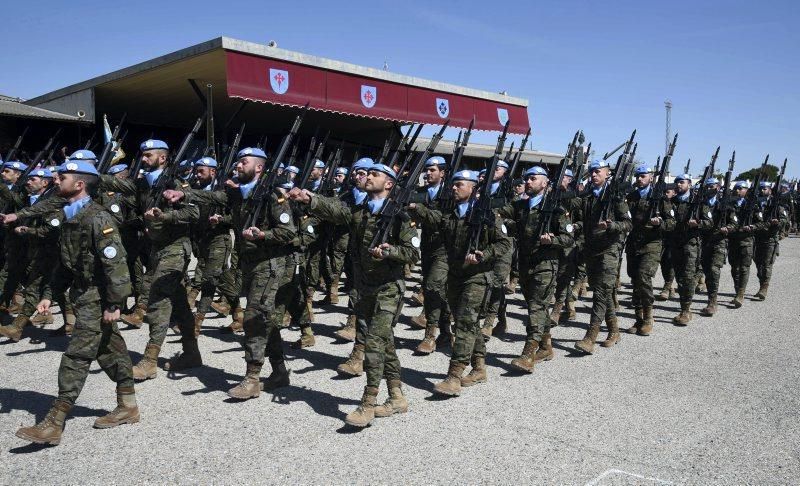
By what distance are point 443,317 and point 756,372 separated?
349 centimetres

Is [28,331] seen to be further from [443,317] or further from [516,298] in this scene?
[516,298]

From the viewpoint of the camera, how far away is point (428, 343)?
731 cm

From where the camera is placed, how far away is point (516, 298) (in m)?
11.1

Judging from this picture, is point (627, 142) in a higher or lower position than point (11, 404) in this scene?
higher

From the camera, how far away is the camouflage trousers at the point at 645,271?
8492 mm

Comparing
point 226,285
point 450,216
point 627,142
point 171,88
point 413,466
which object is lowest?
point 413,466

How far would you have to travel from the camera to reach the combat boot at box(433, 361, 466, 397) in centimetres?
564

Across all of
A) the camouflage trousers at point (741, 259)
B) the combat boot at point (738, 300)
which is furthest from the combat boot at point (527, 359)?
the camouflage trousers at point (741, 259)

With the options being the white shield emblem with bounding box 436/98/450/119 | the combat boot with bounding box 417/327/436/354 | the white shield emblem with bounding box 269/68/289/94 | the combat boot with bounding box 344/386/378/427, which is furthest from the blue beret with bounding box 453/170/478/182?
the white shield emblem with bounding box 436/98/450/119

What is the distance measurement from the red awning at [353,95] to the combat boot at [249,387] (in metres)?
7.41

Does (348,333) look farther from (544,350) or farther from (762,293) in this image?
(762,293)

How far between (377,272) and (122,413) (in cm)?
229

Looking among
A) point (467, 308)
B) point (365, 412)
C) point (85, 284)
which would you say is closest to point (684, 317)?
point (467, 308)

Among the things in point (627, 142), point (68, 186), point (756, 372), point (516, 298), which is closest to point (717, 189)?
point (627, 142)
